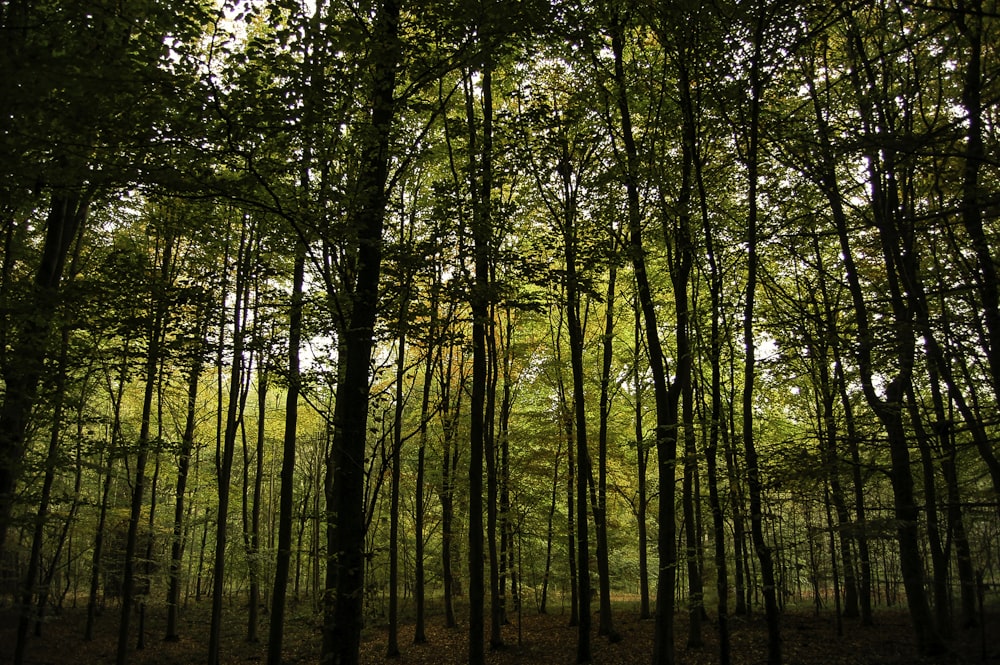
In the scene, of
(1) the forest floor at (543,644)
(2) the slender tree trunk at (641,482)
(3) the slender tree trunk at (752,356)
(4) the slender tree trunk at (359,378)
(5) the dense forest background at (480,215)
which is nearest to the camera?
(5) the dense forest background at (480,215)

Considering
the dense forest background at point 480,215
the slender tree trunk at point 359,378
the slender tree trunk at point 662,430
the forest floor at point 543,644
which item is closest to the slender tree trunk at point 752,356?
the dense forest background at point 480,215

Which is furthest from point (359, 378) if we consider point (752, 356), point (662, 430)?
point (752, 356)

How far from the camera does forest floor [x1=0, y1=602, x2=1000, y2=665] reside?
10461 millimetres

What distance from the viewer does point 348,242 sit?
5.41 meters

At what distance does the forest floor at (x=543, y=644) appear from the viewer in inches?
412

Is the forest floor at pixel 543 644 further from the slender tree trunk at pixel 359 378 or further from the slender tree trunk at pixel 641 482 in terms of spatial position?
the slender tree trunk at pixel 359 378

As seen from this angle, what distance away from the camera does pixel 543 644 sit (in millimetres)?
14031

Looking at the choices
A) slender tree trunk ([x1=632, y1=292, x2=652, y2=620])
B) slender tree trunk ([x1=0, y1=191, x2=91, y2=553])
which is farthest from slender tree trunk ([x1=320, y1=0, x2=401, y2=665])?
slender tree trunk ([x1=632, y1=292, x2=652, y2=620])

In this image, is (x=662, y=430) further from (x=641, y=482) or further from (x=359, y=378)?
(x=641, y=482)

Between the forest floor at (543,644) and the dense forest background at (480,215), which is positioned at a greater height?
the dense forest background at (480,215)

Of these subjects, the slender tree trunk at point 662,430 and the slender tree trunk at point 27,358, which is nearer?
the slender tree trunk at point 27,358

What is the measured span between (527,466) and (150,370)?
10.7 meters

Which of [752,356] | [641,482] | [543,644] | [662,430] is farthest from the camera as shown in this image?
[641,482]

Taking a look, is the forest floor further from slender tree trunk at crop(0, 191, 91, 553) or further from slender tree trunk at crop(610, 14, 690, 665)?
slender tree trunk at crop(0, 191, 91, 553)
